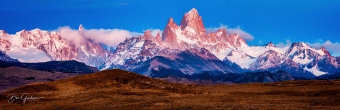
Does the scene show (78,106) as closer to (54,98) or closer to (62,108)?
(62,108)

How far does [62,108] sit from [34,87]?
110 feet

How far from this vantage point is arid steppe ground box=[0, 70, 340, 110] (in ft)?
244

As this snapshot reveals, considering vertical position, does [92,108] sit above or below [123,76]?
below

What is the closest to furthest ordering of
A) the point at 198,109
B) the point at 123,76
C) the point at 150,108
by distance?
the point at 198,109 < the point at 150,108 < the point at 123,76

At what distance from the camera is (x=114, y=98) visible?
3474 inches

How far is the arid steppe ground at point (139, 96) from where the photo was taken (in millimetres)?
74375

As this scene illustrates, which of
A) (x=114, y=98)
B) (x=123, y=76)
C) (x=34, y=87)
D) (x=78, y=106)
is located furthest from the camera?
(x=123, y=76)

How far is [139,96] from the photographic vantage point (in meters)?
94.4

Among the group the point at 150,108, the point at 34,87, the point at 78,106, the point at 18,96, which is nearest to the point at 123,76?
the point at 34,87

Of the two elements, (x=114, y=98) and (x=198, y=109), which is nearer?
(x=198, y=109)
